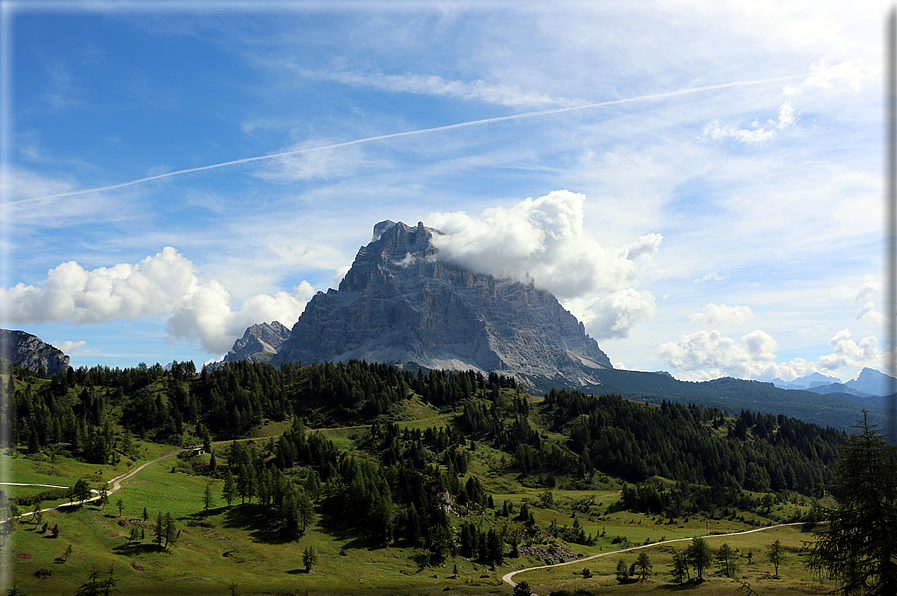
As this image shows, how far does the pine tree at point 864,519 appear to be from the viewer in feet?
69.1

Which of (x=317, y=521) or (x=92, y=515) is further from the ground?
(x=92, y=515)

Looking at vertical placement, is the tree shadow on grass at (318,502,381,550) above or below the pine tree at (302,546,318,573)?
below

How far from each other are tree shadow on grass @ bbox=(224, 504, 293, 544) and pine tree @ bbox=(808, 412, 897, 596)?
331 ft

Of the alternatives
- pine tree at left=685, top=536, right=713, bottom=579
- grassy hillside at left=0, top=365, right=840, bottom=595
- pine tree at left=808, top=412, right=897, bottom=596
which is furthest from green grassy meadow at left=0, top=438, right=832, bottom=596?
pine tree at left=808, top=412, right=897, bottom=596

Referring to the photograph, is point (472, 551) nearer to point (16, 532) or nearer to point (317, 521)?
point (317, 521)

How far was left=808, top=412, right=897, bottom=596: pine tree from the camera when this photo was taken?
21.1 m

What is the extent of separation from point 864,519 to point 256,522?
112 meters

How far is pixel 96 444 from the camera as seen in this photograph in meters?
146

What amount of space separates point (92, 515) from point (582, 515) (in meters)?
152

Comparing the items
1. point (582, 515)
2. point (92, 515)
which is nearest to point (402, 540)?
point (92, 515)

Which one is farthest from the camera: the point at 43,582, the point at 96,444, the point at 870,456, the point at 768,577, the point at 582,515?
the point at 582,515

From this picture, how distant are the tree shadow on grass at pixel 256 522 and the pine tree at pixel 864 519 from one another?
3974 inches

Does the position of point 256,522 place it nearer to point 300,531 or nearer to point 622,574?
point 300,531

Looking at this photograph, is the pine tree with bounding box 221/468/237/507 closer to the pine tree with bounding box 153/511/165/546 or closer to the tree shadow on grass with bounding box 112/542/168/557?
the pine tree with bounding box 153/511/165/546
